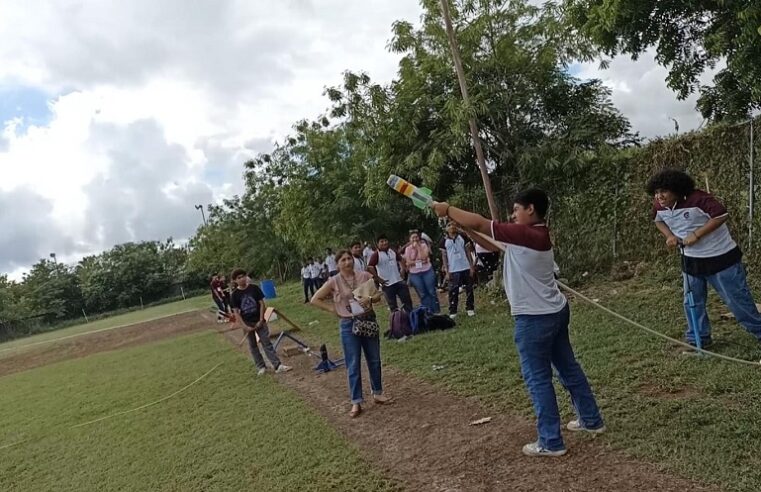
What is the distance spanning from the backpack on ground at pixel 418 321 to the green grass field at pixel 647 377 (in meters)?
0.36

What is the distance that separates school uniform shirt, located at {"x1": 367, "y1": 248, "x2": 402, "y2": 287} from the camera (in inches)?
407

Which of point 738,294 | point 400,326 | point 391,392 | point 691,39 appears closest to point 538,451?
point 738,294

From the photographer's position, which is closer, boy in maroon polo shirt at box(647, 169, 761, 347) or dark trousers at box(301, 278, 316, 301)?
boy in maroon polo shirt at box(647, 169, 761, 347)

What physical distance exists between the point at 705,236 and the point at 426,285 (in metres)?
5.68

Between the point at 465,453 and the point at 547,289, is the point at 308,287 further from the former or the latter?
the point at 547,289

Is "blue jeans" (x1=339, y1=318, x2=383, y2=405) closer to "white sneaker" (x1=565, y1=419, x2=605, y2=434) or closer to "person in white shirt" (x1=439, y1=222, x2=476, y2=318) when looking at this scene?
"white sneaker" (x1=565, y1=419, x2=605, y2=434)

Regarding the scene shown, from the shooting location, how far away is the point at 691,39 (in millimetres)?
9227

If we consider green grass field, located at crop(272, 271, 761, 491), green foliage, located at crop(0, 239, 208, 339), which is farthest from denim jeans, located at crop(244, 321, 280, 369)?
green foliage, located at crop(0, 239, 208, 339)

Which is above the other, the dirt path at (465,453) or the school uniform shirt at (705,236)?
the school uniform shirt at (705,236)

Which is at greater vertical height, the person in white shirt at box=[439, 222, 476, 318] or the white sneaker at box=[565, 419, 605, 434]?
the person in white shirt at box=[439, 222, 476, 318]

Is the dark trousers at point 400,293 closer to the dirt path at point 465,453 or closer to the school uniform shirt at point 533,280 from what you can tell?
the dirt path at point 465,453

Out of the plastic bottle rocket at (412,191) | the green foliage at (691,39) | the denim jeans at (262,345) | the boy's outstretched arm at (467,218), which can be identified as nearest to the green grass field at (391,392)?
the denim jeans at (262,345)

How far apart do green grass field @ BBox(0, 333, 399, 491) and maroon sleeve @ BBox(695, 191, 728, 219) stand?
12.1 feet

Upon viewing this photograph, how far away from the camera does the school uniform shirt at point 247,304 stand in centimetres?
888
